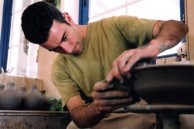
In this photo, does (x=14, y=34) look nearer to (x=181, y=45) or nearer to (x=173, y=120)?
(x=181, y=45)

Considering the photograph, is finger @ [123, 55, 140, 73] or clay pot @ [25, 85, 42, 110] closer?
finger @ [123, 55, 140, 73]

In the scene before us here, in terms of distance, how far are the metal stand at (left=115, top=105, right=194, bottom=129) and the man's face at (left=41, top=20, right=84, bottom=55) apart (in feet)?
1.75

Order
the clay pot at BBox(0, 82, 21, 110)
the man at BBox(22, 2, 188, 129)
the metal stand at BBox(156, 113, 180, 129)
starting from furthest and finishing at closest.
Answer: the clay pot at BBox(0, 82, 21, 110) < the man at BBox(22, 2, 188, 129) < the metal stand at BBox(156, 113, 180, 129)

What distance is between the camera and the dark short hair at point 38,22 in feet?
3.82

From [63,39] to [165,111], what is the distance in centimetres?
65

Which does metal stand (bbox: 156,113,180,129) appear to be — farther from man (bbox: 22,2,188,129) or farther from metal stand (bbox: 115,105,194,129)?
man (bbox: 22,2,188,129)

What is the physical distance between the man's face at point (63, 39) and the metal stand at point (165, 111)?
0.53 meters

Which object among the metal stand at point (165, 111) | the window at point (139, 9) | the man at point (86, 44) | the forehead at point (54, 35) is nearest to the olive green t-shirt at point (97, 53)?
the man at point (86, 44)

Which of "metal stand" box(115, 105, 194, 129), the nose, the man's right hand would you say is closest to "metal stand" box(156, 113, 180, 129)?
"metal stand" box(115, 105, 194, 129)

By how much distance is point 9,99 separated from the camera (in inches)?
66.2

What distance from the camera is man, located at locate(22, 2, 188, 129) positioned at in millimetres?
1041

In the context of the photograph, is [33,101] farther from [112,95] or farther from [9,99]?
[112,95]

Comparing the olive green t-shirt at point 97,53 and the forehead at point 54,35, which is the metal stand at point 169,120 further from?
the forehead at point 54,35

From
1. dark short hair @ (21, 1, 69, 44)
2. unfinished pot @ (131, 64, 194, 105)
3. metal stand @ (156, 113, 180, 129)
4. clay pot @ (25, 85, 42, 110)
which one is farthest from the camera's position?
clay pot @ (25, 85, 42, 110)
